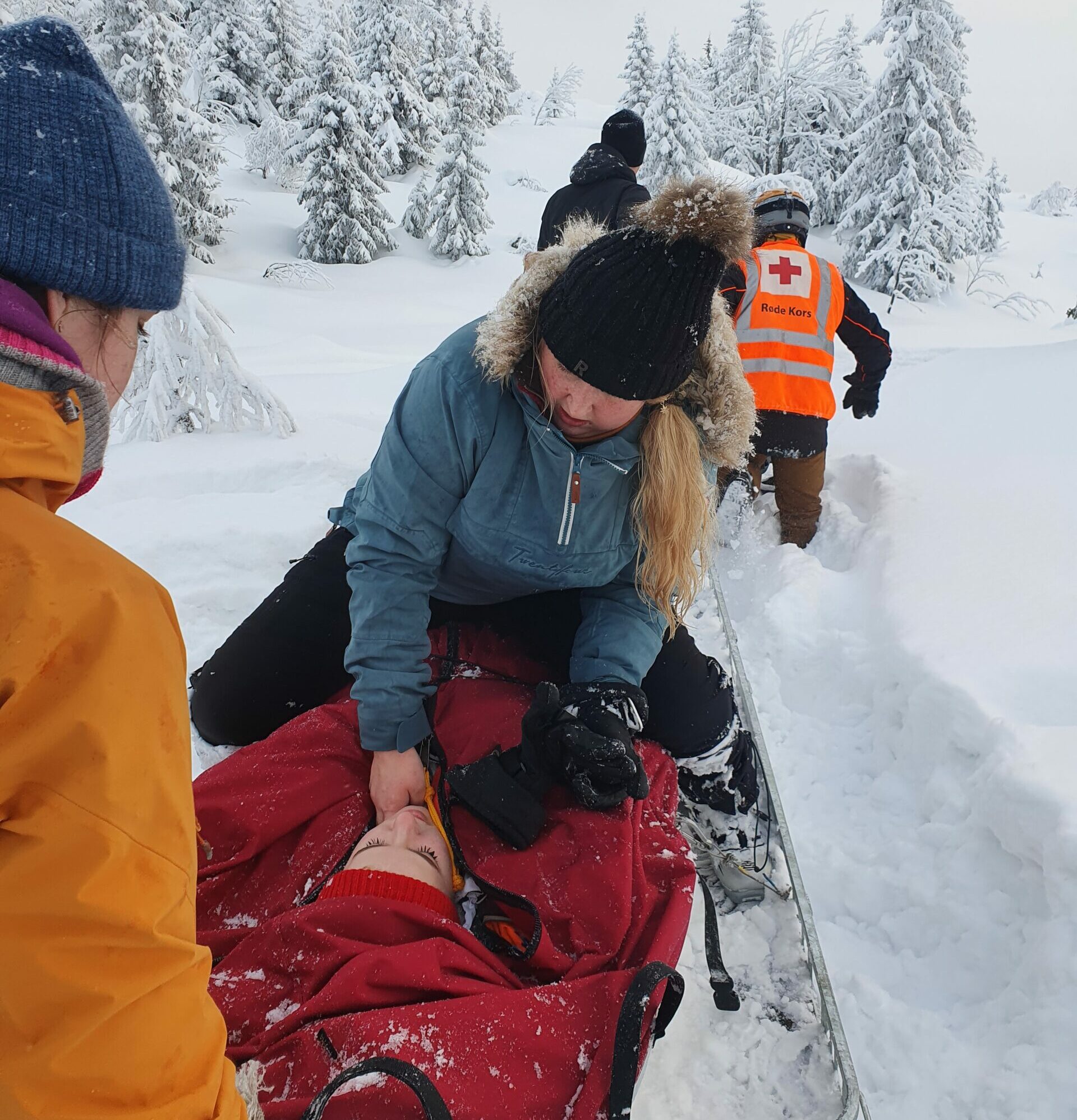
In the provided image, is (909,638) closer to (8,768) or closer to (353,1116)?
(353,1116)

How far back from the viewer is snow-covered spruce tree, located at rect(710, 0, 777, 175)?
21.3 meters

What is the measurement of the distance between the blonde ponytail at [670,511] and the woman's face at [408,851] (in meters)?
0.87

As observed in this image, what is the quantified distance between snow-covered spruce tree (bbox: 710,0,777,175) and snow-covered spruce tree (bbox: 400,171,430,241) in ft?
32.3

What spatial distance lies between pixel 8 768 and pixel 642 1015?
104cm

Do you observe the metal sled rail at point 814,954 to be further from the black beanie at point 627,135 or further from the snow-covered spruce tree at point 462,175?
the snow-covered spruce tree at point 462,175

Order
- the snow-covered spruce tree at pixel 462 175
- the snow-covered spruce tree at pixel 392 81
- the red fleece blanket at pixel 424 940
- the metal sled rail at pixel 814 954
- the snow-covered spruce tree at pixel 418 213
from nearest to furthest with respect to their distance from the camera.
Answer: the red fleece blanket at pixel 424 940 → the metal sled rail at pixel 814 954 → the snow-covered spruce tree at pixel 462 175 → the snow-covered spruce tree at pixel 418 213 → the snow-covered spruce tree at pixel 392 81

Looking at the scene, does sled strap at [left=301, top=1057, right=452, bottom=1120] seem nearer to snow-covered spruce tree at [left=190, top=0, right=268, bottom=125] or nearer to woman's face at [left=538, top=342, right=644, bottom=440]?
woman's face at [left=538, top=342, right=644, bottom=440]

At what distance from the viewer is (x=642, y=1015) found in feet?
4.00

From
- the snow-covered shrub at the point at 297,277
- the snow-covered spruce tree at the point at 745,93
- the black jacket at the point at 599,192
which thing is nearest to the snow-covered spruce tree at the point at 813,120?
the snow-covered spruce tree at the point at 745,93

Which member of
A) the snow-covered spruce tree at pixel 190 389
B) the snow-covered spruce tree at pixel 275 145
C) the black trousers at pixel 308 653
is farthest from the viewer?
the snow-covered spruce tree at pixel 275 145

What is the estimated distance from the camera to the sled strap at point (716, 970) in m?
1.72

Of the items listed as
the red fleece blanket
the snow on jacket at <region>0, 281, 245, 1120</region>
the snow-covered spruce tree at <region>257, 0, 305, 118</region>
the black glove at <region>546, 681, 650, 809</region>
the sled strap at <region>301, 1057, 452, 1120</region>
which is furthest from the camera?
the snow-covered spruce tree at <region>257, 0, 305, 118</region>

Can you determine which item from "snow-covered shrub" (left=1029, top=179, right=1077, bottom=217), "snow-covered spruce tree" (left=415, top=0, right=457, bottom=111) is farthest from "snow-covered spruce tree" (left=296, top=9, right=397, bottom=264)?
"snow-covered shrub" (left=1029, top=179, right=1077, bottom=217)

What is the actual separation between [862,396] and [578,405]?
9.90ft
